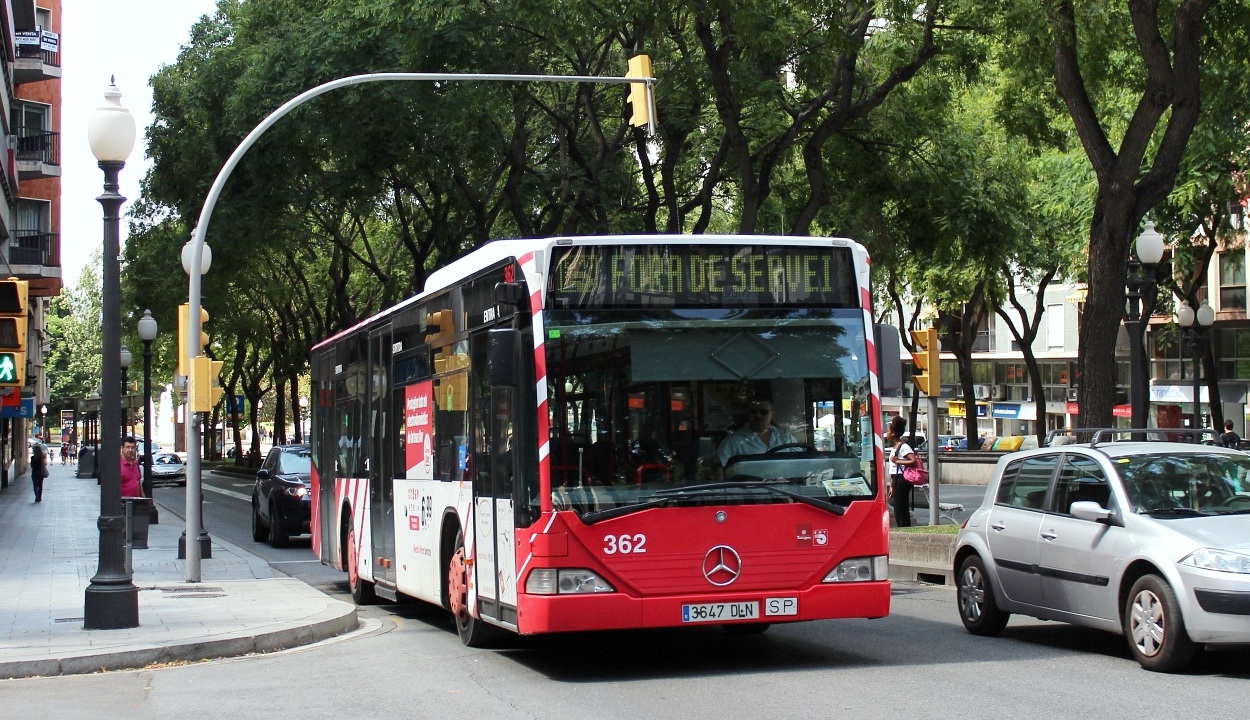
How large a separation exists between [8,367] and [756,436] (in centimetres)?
812

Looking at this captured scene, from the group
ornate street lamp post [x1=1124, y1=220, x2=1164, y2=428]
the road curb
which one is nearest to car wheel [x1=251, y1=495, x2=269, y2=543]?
the road curb

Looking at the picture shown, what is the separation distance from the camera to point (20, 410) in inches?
1993

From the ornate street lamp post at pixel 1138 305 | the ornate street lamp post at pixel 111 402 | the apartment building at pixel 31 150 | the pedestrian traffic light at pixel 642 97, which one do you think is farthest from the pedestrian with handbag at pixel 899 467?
the apartment building at pixel 31 150

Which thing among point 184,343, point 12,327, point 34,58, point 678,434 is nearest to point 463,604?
point 678,434

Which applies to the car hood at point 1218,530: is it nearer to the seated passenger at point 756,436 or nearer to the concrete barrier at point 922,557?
the seated passenger at point 756,436

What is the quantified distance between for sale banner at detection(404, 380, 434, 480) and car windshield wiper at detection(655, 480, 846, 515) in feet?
10.9

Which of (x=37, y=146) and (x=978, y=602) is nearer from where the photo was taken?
(x=978, y=602)

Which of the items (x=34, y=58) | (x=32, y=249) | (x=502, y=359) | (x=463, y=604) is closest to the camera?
(x=502, y=359)

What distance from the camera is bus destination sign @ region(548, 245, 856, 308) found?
9.90 meters

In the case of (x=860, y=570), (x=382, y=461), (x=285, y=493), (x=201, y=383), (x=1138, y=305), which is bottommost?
(x=860, y=570)

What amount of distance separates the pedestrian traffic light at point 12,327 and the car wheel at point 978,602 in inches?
343

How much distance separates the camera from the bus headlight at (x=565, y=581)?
9.60 meters

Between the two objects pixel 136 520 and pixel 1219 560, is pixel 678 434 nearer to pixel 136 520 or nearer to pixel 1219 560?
pixel 1219 560

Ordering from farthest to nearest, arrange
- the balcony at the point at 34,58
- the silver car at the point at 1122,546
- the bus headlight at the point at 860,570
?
the balcony at the point at 34,58
the bus headlight at the point at 860,570
the silver car at the point at 1122,546
